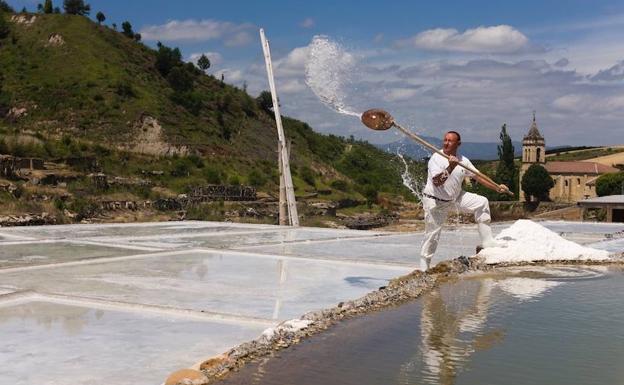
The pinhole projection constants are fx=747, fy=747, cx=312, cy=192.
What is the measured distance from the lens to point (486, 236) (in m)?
9.09

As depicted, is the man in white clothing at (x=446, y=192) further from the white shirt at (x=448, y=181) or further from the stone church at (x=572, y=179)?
the stone church at (x=572, y=179)

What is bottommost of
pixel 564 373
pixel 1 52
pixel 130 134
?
pixel 564 373

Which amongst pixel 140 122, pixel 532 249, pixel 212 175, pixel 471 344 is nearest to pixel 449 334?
pixel 471 344

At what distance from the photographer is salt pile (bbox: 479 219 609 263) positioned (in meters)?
9.29

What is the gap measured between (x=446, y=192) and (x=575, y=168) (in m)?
80.6

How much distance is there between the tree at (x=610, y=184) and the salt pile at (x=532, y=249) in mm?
67792

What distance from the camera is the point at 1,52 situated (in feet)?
189

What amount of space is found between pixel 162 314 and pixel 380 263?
4.05 meters

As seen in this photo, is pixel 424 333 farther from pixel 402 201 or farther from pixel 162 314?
pixel 402 201

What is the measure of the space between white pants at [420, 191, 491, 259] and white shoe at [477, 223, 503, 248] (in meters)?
0.40

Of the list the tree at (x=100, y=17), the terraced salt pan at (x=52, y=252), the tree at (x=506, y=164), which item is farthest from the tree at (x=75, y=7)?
the terraced salt pan at (x=52, y=252)

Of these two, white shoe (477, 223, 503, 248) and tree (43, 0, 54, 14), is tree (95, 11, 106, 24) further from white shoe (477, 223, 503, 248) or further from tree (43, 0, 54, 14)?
white shoe (477, 223, 503, 248)

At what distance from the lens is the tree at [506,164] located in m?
77.8

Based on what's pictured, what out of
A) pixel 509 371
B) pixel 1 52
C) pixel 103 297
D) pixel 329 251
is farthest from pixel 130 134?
pixel 509 371
